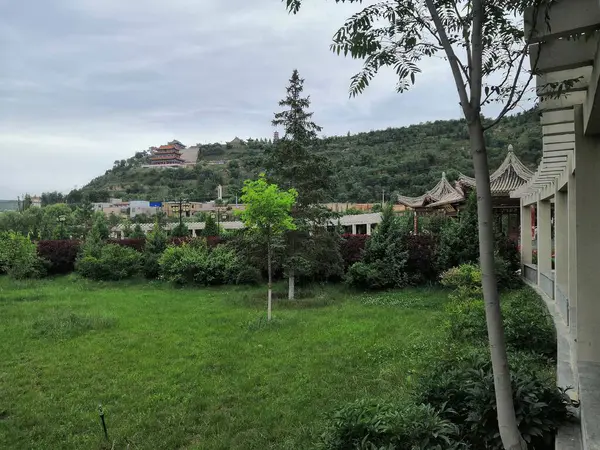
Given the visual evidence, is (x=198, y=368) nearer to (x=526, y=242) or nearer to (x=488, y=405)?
(x=488, y=405)

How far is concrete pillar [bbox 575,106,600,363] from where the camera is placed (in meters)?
3.65

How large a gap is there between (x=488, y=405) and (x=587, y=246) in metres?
1.71

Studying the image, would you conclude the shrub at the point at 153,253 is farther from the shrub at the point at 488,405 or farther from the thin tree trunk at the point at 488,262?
the thin tree trunk at the point at 488,262

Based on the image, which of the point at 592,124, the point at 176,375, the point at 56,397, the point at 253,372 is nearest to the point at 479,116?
the point at 592,124

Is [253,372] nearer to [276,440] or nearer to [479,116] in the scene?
[276,440]

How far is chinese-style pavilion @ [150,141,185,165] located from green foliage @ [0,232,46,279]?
8875cm

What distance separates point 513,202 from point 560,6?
1315cm

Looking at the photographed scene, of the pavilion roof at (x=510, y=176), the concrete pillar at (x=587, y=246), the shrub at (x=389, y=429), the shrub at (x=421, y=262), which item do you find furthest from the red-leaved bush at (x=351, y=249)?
the shrub at (x=389, y=429)

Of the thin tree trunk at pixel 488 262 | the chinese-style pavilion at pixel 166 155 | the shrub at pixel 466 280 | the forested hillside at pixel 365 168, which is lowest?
the shrub at pixel 466 280

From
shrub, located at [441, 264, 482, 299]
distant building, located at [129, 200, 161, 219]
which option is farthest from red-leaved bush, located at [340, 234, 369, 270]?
distant building, located at [129, 200, 161, 219]

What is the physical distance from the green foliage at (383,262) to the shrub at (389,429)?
9.09 m

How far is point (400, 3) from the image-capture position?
2.46 metres

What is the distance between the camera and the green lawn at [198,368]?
160 inches

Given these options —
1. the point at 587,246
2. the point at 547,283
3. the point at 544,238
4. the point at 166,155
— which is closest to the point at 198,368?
the point at 587,246
